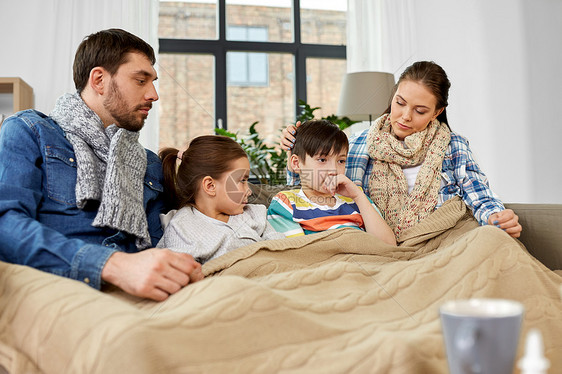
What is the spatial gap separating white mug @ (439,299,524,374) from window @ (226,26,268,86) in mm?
3996

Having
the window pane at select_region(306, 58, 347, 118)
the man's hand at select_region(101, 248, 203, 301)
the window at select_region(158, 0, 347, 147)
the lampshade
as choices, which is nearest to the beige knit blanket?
the man's hand at select_region(101, 248, 203, 301)

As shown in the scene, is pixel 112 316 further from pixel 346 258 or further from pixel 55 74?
pixel 55 74

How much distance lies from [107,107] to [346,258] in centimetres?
86

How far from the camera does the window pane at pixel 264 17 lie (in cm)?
427

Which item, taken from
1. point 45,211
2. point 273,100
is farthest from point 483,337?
point 273,100

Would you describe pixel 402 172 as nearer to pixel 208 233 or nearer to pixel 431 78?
pixel 431 78

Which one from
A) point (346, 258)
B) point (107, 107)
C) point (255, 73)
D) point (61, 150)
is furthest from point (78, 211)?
point (255, 73)

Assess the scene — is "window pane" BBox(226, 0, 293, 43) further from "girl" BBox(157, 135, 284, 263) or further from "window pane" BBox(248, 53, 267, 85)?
"girl" BBox(157, 135, 284, 263)

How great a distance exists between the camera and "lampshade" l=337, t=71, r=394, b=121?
11.4 ft

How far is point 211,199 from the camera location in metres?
1.56

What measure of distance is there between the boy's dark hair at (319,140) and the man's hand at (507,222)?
0.53m

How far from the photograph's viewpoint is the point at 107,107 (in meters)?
1.54

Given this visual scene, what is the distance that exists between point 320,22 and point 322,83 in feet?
1.75

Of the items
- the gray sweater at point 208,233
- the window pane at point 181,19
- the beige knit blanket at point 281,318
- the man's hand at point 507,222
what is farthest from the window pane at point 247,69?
the beige knit blanket at point 281,318
